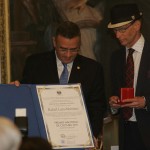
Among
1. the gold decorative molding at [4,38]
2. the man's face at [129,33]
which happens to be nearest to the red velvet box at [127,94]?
the man's face at [129,33]

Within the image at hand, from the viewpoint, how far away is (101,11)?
507 centimetres

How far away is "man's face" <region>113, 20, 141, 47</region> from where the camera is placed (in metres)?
3.60

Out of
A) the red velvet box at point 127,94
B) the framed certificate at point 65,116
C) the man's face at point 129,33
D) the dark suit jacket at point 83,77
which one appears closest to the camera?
the framed certificate at point 65,116

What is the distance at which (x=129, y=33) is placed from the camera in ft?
11.8

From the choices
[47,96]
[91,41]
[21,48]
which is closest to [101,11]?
[91,41]

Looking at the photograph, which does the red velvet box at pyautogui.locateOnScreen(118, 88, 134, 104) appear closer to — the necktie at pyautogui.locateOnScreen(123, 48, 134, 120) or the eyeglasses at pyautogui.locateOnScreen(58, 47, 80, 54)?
the necktie at pyautogui.locateOnScreen(123, 48, 134, 120)

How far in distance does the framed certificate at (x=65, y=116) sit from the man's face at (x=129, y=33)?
79 cm

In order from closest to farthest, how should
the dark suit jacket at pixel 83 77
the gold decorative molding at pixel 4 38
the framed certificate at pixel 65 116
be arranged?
the framed certificate at pixel 65 116 → the dark suit jacket at pixel 83 77 → the gold decorative molding at pixel 4 38

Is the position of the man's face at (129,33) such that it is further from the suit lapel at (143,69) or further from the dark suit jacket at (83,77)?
the dark suit jacket at (83,77)

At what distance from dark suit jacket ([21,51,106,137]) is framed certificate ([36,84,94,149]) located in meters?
0.46

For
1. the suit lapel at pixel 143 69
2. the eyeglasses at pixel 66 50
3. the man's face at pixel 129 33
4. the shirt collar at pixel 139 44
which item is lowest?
the suit lapel at pixel 143 69

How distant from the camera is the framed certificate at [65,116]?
9.53 ft

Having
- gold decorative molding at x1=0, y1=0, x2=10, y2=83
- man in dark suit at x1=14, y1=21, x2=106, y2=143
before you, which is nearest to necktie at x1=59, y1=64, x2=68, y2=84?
man in dark suit at x1=14, y1=21, x2=106, y2=143

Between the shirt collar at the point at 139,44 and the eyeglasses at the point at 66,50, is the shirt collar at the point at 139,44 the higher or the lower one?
the lower one
